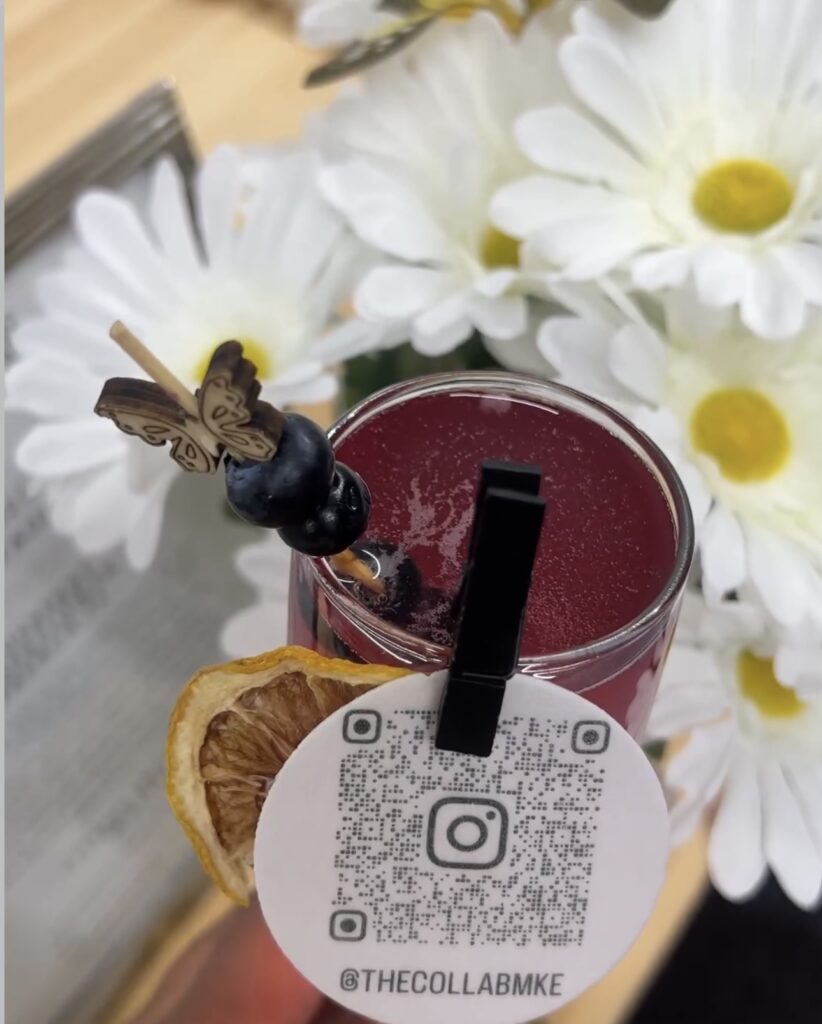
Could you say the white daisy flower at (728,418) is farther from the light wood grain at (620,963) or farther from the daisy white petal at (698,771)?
the light wood grain at (620,963)

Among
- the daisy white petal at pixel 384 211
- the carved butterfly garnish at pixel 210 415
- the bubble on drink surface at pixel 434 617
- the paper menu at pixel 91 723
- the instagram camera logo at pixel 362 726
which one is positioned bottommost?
the paper menu at pixel 91 723

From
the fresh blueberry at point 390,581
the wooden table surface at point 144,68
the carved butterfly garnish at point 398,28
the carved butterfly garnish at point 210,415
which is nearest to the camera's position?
the carved butterfly garnish at point 210,415

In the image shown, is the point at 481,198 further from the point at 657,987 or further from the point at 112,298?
the point at 657,987

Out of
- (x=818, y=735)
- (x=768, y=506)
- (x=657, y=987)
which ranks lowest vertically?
(x=657, y=987)

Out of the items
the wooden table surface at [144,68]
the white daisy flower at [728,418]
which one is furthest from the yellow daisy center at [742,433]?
the wooden table surface at [144,68]

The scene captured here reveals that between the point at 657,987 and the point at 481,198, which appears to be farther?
the point at 657,987

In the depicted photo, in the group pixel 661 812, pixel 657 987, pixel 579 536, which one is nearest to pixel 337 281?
pixel 579 536

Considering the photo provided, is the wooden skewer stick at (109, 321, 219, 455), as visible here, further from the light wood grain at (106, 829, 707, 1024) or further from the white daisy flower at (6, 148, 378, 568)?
the light wood grain at (106, 829, 707, 1024)

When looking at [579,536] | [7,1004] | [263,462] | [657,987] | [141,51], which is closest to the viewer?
[263,462]
